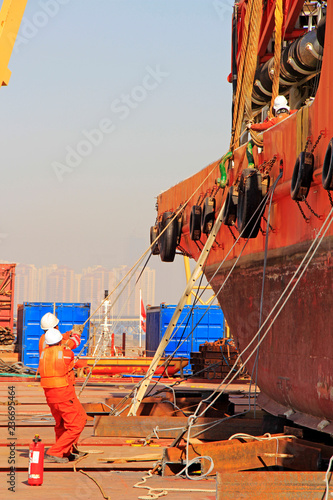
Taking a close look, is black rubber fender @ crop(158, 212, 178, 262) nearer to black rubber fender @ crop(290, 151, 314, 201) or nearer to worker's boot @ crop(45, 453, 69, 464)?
black rubber fender @ crop(290, 151, 314, 201)

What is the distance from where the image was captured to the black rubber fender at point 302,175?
7.52 meters

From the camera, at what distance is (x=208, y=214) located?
35.8 ft

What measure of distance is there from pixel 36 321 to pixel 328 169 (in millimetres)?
17244

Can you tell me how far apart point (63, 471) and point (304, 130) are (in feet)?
15.1

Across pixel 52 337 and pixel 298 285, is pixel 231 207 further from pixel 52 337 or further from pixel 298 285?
pixel 52 337

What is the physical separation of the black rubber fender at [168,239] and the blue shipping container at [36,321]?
9706 mm

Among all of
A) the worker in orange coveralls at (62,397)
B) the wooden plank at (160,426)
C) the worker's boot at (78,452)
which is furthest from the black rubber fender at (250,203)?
the worker's boot at (78,452)

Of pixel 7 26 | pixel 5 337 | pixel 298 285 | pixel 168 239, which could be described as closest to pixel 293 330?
pixel 298 285

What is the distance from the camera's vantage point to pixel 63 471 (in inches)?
287

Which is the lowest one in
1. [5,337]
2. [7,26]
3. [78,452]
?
[78,452]

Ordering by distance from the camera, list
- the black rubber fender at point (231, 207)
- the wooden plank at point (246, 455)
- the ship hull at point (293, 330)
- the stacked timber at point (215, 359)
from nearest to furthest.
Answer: the wooden plank at point (246, 455) < the ship hull at point (293, 330) < the black rubber fender at point (231, 207) < the stacked timber at point (215, 359)

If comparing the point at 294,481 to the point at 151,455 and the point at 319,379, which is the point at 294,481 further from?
the point at 151,455

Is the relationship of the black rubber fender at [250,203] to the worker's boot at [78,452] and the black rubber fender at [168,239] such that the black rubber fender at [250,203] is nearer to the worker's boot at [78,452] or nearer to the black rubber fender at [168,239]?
the worker's boot at [78,452]

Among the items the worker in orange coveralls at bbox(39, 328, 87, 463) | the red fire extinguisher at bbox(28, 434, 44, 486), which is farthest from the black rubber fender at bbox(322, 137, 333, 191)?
the red fire extinguisher at bbox(28, 434, 44, 486)
